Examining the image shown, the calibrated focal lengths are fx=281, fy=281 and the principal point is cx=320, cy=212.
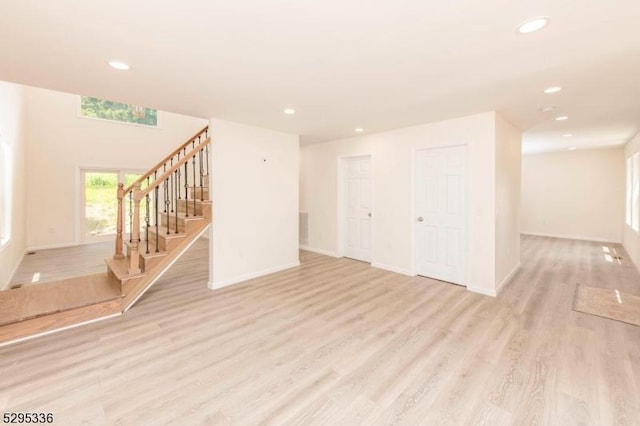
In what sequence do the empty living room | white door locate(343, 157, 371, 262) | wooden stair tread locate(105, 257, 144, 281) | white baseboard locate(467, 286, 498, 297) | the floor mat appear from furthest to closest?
white door locate(343, 157, 371, 262), white baseboard locate(467, 286, 498, 297), wooden stair tread locate(105, 257, 144, 281), the floor mat, the empty living room

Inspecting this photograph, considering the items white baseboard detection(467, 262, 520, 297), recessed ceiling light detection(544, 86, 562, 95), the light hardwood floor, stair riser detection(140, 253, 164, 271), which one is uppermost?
recessed ceiling light detection(544, 86, 562, 95)

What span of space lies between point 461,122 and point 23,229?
8.69m

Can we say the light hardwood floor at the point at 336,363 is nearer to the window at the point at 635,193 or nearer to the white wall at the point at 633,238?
the white wall at the point at 633,238

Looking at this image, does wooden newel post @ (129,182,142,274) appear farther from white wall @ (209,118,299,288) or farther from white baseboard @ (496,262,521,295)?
white baseboard @ (496,262,521,295)

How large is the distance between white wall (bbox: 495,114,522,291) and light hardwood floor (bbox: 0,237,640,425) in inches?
24.9

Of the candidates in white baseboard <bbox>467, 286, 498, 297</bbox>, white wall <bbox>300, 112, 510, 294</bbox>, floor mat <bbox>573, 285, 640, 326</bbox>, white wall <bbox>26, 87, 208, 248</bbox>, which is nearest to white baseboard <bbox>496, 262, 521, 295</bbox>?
white baseboard <bbox>467, 286, 498, 297</bbox>

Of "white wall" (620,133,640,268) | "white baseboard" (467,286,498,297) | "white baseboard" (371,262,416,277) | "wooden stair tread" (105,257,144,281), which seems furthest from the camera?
"white wall" (620,133,640,268)

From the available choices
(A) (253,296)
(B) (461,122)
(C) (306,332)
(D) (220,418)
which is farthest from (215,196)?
(B) (461,122)

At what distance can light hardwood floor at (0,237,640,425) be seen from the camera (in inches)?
71.4

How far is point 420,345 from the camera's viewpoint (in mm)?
2586

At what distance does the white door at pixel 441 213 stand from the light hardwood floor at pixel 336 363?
1.91ft

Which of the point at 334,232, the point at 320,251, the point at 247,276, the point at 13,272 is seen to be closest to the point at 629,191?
the point at 334,232

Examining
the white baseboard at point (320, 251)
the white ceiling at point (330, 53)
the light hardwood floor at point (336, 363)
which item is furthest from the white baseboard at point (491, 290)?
the white baseboard at point (320, 251)

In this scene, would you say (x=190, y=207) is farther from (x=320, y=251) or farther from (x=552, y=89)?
(x=552, y=89)
